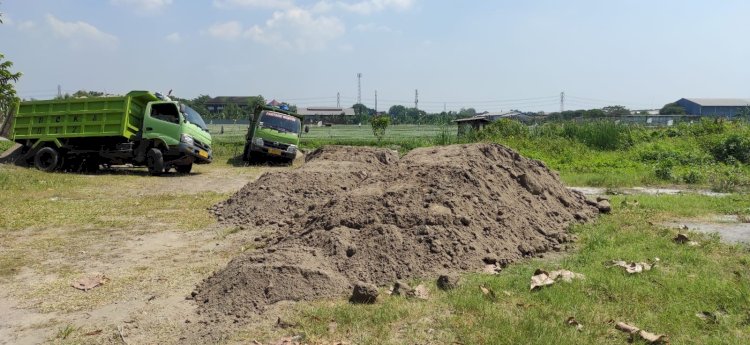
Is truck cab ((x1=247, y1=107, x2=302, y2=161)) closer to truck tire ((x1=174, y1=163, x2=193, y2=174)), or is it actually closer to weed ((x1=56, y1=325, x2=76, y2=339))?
truck tire ((x1=174, y1=163, x2=193, y2=174))

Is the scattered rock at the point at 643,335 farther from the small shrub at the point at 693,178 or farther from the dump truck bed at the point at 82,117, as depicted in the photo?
Result: the dump truck bed at the point at 82,117

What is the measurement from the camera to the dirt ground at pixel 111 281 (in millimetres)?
4898

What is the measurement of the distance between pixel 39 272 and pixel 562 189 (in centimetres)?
796

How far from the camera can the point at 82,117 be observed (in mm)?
18266

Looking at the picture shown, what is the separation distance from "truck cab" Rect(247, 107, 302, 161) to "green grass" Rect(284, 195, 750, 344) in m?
16.2

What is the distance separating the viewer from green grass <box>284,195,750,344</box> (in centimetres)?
445

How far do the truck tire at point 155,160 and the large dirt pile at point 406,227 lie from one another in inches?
302

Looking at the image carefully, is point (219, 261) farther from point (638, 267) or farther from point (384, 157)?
point (384, 157)

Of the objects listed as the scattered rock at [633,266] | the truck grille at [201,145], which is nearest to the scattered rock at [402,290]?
the scattered rock at [633,266]

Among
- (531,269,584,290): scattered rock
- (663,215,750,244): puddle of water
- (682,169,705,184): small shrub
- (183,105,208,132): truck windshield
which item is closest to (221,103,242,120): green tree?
(183,105,208,132): truck windshield

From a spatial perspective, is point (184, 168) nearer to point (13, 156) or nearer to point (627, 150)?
point (13, 156)

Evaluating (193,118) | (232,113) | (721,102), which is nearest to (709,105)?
(721,102)

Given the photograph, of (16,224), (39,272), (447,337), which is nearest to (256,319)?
(447,337)

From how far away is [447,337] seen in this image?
443cm
